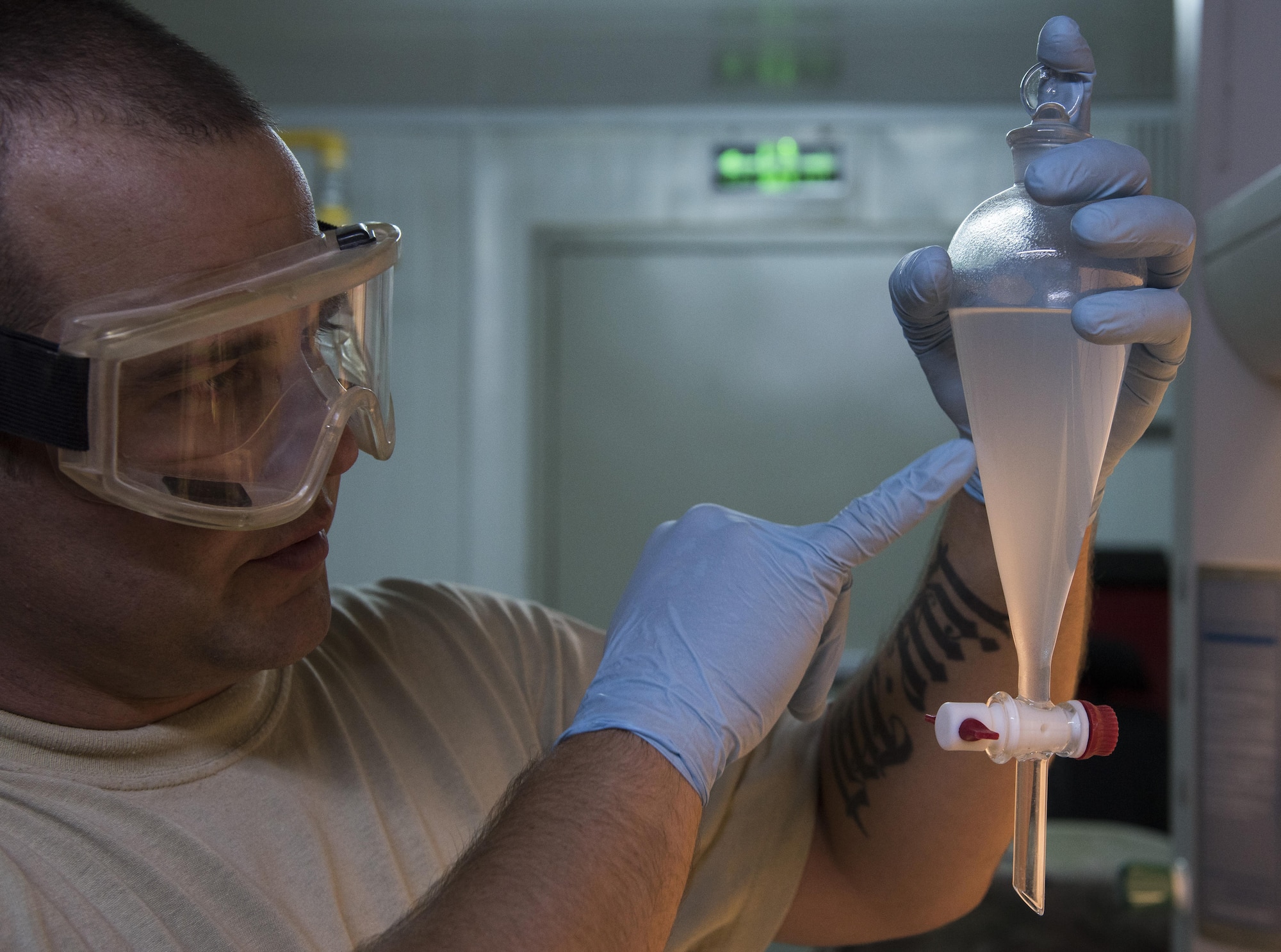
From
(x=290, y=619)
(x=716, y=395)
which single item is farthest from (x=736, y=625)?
(x=716, y=395)

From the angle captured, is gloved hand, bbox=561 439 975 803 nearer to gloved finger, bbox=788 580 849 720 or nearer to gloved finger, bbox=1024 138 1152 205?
gloved finger, bbox=788 580 849 720

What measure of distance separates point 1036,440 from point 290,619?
653 millimetres

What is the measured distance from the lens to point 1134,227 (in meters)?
0.71

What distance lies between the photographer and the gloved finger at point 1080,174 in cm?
72

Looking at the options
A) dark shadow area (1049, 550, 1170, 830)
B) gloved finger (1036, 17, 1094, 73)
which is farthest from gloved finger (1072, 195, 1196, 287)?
dark shadow area (1049, 550, 1170, 830)

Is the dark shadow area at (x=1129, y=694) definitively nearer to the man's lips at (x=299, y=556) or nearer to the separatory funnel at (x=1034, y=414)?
the separatory funnel at (x=1034, y=414)

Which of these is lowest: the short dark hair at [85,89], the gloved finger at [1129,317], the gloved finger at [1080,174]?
the gloved finger at [1129,317]

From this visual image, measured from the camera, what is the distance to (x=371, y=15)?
132 inches

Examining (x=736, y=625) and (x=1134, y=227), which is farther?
(x=736, y=625)

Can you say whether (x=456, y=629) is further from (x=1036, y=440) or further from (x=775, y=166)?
(x=775, y=166)

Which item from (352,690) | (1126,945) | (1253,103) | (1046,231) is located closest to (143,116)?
(352,690)

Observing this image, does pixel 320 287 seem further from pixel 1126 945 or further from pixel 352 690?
pixel 1126 945

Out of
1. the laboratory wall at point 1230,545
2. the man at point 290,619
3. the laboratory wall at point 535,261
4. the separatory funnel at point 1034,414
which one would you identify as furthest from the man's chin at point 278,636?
the laboratory wall at point 535,261

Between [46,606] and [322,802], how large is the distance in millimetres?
310
